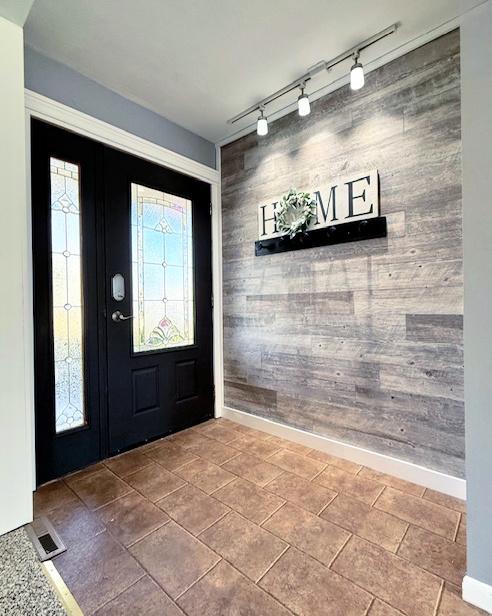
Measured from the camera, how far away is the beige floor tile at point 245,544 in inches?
52.7

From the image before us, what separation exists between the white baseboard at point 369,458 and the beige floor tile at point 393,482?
3cm

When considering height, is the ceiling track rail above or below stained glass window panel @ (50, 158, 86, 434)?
above

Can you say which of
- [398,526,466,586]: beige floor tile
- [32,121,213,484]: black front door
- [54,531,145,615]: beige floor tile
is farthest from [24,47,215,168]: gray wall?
[398,526,466,586]: beige floor tile

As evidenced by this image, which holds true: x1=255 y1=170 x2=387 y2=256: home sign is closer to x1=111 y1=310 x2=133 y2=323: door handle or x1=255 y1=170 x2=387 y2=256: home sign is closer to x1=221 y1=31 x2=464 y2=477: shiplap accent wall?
x1=221 y1=31 x2=464 y2=477: shiplap accent wall

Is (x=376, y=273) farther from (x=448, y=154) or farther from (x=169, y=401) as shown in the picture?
(x=169, y=401)

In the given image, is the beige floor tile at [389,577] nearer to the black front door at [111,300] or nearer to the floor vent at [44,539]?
the floor vent at [44,539]

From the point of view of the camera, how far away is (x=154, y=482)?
6.49 ft

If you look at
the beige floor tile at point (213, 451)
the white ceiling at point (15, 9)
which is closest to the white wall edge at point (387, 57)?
the white ceiling at point (15, 9)

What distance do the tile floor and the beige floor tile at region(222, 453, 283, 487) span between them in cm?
1

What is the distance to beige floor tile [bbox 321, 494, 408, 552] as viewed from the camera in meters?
1.48

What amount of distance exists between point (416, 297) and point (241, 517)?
165 cm

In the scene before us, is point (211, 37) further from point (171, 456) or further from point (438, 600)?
point (438, 600)

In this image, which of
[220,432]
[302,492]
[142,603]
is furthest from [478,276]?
[220,432]

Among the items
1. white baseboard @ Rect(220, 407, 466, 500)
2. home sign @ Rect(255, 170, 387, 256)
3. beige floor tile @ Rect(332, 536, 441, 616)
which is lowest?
beige floor tile @ Rect(332, 536, 441, 616)
